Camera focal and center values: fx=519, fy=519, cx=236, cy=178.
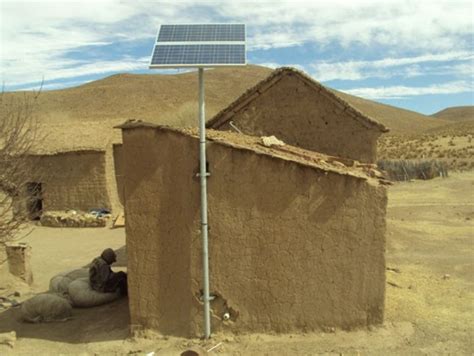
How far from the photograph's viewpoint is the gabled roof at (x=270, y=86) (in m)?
10.5

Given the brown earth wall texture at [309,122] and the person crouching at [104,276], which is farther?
the brown earth wall texture at [309,122]

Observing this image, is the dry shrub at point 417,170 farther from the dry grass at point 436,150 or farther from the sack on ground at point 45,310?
the sack on ground at point 45,310

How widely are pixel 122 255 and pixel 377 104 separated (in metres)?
97.1

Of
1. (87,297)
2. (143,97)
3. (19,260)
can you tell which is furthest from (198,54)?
(143,97)

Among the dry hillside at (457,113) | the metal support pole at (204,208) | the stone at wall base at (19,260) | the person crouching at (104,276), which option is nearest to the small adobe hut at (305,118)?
the metal support pole at (204,208)

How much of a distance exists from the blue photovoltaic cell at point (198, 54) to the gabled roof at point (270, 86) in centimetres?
329

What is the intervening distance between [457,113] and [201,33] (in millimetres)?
132394

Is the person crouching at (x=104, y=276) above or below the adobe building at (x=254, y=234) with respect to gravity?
below

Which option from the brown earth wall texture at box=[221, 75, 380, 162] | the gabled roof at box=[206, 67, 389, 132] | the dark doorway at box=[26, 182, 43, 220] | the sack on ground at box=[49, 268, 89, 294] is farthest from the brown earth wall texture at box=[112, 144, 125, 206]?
the brown earth wall texture at box=[221, 75, 380, 162]

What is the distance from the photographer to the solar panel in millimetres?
7346

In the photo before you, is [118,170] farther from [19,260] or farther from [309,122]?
[309,122]

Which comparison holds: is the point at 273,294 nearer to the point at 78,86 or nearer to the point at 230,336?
the point at 230,336

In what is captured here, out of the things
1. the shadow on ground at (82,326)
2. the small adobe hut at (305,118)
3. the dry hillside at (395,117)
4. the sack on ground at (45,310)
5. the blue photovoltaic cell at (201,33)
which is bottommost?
the shadow on ground at (82,326)

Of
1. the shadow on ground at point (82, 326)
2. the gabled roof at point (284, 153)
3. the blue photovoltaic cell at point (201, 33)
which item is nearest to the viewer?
the gabled roof at point (284, 153)
